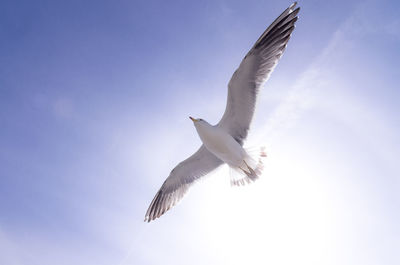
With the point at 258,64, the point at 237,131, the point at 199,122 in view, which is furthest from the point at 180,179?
the point at 258,64

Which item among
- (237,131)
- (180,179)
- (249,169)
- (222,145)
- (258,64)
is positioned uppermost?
(258,64)

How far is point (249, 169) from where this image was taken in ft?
25.9

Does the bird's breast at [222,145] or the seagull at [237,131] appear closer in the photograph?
the seagull at [237,131]

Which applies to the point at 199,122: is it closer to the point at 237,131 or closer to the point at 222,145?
the point at 222,145

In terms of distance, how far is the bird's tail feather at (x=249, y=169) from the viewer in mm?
7742

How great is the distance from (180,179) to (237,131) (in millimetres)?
1872

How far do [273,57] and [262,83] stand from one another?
1.72 feet

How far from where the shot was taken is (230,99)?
289 inches

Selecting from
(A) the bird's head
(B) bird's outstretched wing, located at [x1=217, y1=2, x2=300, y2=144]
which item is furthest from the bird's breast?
(B) bird's outstretched wing, located at [x1=217, y1=2, x2=300, y2=144]

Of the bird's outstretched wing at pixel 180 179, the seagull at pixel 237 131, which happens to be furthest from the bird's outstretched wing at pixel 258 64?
the bird's outstretched wing at pixel 180 179

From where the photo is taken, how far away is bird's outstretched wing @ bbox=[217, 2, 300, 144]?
6.67 metres

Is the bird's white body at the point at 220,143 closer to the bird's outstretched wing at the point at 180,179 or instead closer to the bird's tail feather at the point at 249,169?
the bird's tail feather at the point at 249,169

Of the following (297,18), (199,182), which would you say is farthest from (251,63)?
(199,182)

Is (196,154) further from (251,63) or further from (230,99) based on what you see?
(251,63)
